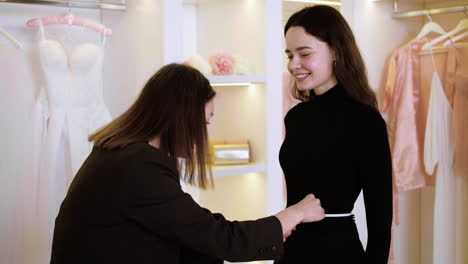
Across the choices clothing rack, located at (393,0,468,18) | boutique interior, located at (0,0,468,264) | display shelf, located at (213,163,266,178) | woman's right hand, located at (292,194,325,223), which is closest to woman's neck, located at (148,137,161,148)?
woman's right hand, located at (292,194,325,223)

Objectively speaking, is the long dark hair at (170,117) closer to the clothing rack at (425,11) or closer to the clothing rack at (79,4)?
the clothing rack at (79,4)

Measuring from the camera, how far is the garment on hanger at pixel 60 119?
7.18 feet

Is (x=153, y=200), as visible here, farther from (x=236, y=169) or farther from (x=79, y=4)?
(x=79, y=4)

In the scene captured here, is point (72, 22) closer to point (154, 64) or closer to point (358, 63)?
point (154, 64)

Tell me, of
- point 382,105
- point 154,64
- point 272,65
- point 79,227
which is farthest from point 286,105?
point 79,227

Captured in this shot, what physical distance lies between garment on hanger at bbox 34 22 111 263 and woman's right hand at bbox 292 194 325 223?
1.21 m

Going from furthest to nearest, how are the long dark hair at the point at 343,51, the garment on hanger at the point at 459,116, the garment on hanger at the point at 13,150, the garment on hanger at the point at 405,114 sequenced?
the garment on hanger at the point at 405,114 → the garment on hanger at the point at 459,116 → the garment on hanger at the point at 13,150 → the long dark hair at the point at 343,51

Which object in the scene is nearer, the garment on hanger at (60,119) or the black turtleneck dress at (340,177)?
the black turtleneck dress at (340,177)

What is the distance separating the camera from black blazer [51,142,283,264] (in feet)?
3.91

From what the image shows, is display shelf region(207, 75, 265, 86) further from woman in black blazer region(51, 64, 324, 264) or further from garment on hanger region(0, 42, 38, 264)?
woman in black blazer region(51, 64, 324, 264)

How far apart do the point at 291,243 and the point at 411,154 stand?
1450 millimetres

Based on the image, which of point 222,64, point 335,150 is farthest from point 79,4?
point 335,150

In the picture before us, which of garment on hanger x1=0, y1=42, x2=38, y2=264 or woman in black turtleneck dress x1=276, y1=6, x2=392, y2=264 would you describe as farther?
garment on hanger x1=0, y1=42, x2=38, y2=264

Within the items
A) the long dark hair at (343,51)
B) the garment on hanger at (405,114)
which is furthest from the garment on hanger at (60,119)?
the garment on hanger at (405,114)
